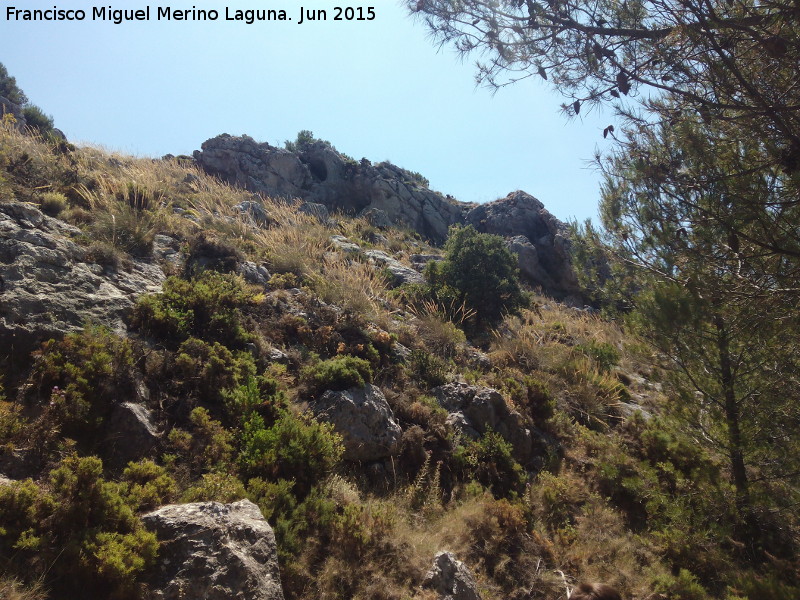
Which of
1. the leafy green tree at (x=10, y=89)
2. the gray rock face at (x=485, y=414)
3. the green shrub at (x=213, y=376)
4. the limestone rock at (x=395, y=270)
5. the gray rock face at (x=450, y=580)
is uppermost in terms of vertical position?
the leafy green tree at (x=10, y=89)

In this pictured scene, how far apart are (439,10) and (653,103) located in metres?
2.16

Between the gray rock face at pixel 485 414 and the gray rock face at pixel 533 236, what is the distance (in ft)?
43.8

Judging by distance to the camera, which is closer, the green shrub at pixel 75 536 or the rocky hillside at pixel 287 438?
the green shrub at pixel 75 536

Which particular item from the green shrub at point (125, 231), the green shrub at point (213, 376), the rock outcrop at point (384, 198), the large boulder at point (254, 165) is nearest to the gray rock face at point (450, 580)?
the green shrub at point (213, 376)

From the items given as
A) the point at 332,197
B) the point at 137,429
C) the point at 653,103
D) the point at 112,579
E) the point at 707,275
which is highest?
the point at 332,197

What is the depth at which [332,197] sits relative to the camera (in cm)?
2344

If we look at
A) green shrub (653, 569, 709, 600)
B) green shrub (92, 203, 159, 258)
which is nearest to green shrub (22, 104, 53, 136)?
green shrub (92, 203, 159, 258)

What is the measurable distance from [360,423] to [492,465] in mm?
1897

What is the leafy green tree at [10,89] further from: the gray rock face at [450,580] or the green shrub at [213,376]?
the gray rock face at [450,580]

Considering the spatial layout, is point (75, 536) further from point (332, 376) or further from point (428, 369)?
point (428, 369)

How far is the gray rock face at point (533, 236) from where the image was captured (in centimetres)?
2066

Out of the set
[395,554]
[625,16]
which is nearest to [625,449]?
[395,554]

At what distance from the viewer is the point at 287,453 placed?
4.54 meters

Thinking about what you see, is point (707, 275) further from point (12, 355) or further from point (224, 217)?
point (224, 217)
